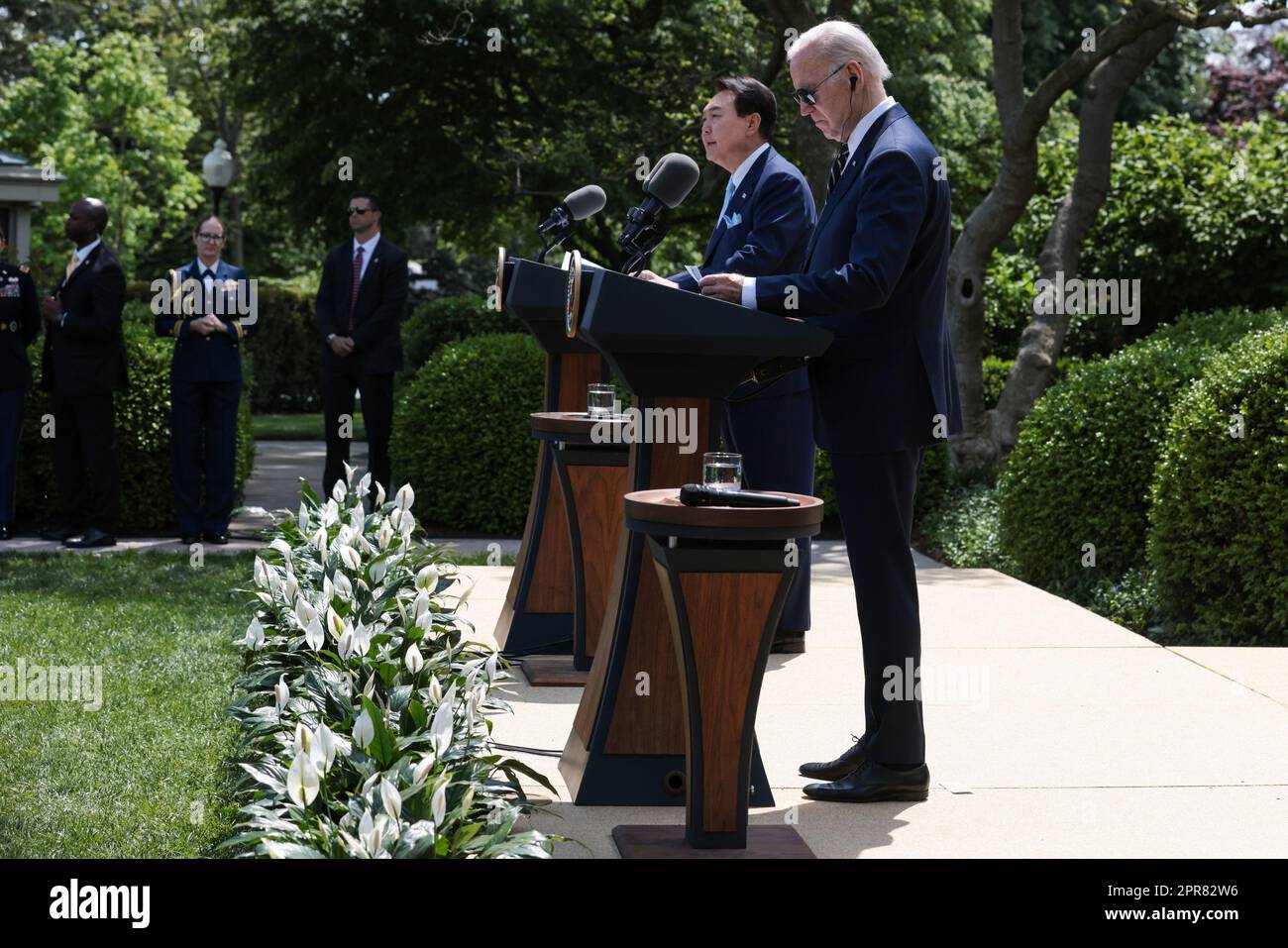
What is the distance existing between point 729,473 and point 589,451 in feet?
6.52

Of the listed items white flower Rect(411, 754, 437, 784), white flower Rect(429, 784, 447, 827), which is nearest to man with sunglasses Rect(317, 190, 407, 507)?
white flower Rect(411, 754, 437, 784)

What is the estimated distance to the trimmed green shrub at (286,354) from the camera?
85.3ft

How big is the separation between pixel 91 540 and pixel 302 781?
24.7ft

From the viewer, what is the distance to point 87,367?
10.4 meters

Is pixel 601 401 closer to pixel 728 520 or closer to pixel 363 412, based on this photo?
pixel 728 520

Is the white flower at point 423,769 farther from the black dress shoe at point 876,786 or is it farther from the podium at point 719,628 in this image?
the black dress shoe at point 876,786

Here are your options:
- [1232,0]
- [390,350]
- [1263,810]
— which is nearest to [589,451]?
A: [1263,810]

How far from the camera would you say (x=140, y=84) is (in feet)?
118

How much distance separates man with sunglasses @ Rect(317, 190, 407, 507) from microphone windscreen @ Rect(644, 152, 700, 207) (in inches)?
245

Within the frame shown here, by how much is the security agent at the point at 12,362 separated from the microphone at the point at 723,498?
782cm

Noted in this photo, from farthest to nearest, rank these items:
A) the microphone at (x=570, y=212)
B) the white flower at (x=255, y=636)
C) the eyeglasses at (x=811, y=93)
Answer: the microphone at (x=570, y=212) → the white flower at (x=255, y=636) → the eyeglasses at (x=811, y=93)

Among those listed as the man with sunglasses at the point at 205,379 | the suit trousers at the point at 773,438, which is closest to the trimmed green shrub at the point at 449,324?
the man with sunglasses at the point at 205,379

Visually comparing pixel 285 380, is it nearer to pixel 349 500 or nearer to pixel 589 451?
pixel 349 500

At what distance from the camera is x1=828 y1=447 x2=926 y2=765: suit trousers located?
15.5 ft
